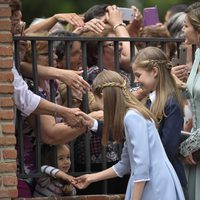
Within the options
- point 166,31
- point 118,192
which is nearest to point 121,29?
point 166,31

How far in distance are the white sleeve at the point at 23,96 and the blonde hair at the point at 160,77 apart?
885 mm

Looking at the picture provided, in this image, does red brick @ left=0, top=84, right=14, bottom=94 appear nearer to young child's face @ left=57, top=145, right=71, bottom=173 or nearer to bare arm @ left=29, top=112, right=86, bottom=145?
bare arm @ left=29, top=112, right=86, bottom=145

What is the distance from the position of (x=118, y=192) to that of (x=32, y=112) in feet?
3.89

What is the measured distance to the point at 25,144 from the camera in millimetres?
10398

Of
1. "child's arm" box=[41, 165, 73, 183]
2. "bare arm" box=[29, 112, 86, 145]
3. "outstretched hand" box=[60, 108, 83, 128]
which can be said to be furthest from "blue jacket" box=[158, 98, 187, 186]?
"child's arm" box=[41, 165, 73, 183]

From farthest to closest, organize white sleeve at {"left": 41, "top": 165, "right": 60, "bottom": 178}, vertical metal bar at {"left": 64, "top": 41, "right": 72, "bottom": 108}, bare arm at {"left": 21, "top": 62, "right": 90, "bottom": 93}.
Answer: vertical metal bar at {"left": 64, "top": 41, "right": 72, "bottom": 108} < white sleeve at {"left": 41, "top": 165, "right": 60, "bottom": 178} < bare arm at {"left": 21, "top": 62, "right": 90, "bottom": 93}

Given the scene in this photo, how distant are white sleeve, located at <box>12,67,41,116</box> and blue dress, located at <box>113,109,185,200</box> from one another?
0.98 metres

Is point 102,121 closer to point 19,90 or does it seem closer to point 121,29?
point 19,90

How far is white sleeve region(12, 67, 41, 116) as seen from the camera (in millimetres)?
9805

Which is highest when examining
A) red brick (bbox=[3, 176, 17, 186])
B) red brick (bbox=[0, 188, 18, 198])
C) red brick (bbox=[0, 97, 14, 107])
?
red brick (bbox=[0, 97, 14, 107])

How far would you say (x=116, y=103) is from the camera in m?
9.20

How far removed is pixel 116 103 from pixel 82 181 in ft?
2.68

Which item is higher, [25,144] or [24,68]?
[24,68]

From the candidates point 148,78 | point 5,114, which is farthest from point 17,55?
point 148,78
